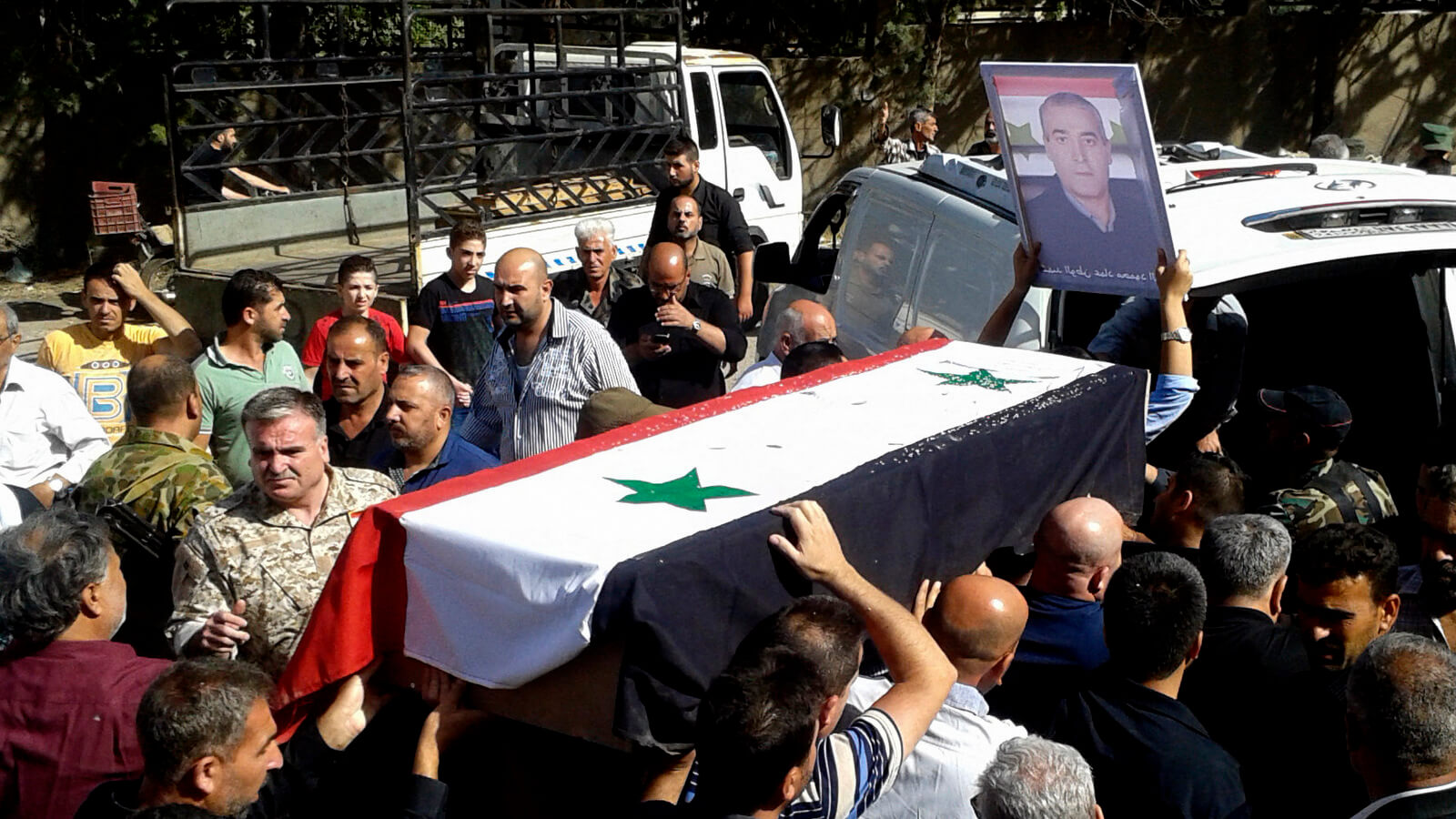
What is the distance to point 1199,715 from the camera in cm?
350

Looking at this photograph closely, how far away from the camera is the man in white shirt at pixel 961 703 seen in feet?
9.84

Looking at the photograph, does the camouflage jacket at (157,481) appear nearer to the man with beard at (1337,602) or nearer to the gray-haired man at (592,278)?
the gray-haired man at (592,278)

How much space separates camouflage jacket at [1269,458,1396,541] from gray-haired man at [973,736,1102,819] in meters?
2.13

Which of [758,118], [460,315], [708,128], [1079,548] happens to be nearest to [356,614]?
[1079,548]

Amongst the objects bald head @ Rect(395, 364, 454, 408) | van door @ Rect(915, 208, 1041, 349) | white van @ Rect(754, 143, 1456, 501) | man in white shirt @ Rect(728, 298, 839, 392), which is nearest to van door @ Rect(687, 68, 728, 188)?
white van @ Rect(754, 143, 1456, 501)

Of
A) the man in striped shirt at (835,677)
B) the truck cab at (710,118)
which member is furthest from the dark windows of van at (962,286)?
the truck cab at (710,118)

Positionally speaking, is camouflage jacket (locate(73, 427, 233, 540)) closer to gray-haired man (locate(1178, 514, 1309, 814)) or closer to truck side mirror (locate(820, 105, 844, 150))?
gray-haired man (locate(1178, 514, 1309, 814))

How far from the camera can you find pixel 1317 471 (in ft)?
15.3

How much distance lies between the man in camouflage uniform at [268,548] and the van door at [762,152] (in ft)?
25.4

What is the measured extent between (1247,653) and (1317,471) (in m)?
1.43

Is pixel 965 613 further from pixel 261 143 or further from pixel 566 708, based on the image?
pixel 261 143

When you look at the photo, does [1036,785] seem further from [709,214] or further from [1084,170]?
[709,214]

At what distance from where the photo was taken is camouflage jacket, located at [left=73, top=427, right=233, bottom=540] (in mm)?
4336

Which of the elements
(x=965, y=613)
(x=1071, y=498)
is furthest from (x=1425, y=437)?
(x=965, y=613)
